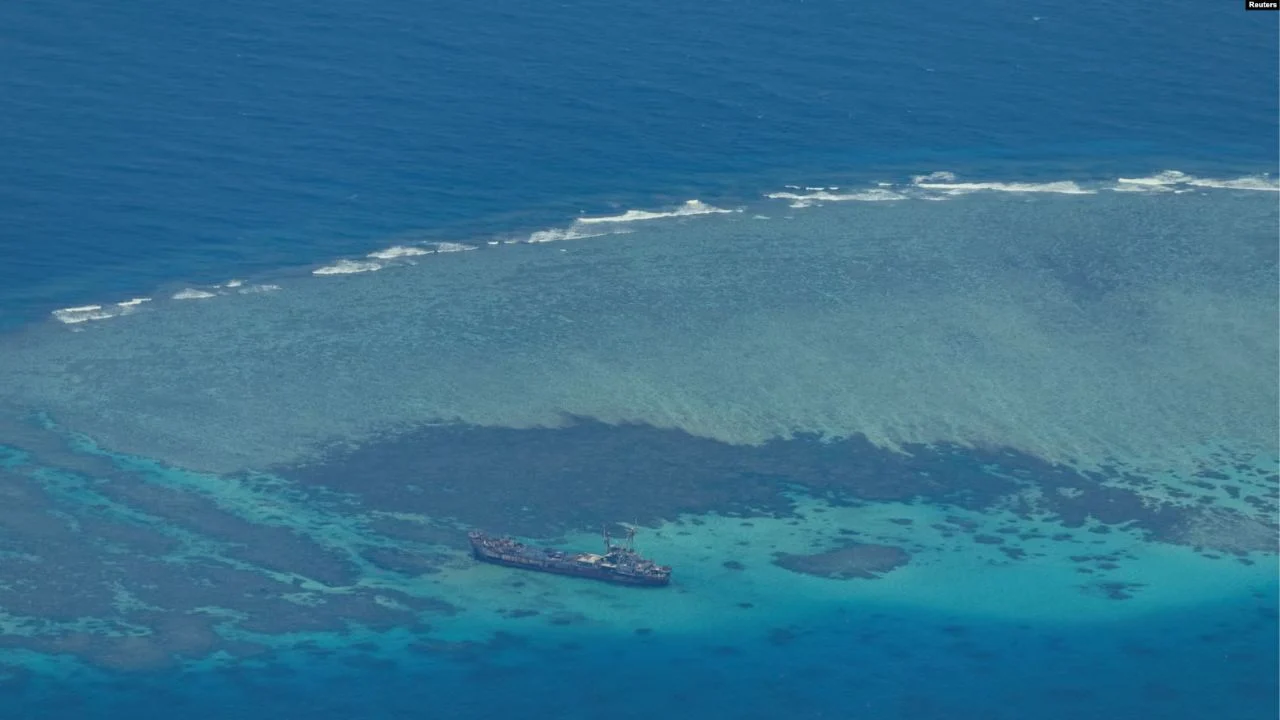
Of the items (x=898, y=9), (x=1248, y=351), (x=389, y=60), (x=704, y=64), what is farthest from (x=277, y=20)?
(x=1248, y=351)

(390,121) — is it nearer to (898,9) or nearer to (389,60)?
(389,60)

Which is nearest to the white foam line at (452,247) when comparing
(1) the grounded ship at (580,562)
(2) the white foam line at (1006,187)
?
(2) the white foam line at (1006,187)

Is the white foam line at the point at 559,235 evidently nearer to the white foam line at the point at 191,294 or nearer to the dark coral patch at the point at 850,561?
the white foam line at the point at 191,294

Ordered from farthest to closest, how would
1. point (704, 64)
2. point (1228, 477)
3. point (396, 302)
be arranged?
point (704, 64), point (396, 302), point (1228, 477)

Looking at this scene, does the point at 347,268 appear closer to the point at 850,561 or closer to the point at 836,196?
the point at 836,196

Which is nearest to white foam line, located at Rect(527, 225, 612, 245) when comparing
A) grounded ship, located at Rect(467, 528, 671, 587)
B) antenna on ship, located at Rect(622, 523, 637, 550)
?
antenna on ship, located at Rect(622, 523, 637, 550)

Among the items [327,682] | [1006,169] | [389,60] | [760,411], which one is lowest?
[327,682]
